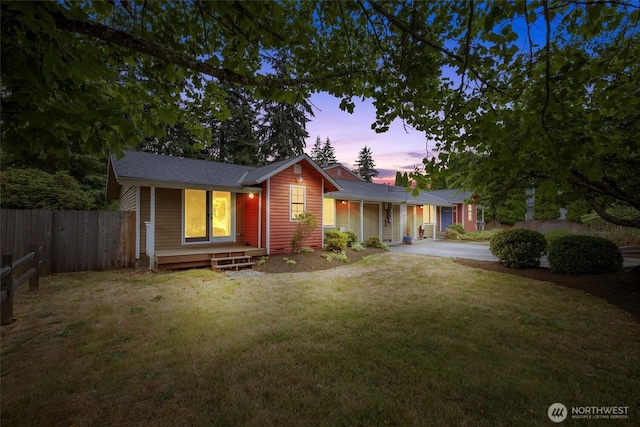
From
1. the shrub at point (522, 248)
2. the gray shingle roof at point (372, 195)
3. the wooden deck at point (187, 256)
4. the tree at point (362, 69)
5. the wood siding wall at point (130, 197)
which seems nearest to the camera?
the tree at point (362, 69)

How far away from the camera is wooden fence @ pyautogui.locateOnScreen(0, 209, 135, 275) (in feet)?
23.8

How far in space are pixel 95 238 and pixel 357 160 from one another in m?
38.5

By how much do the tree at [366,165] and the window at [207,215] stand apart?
108ft

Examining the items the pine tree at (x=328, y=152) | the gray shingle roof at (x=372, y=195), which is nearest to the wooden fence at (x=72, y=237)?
the gray shingle roof at (x=372, y=195)

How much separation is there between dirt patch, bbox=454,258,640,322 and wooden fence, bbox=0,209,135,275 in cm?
1210

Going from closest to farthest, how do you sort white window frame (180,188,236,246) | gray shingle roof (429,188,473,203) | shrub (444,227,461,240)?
white window frame (180,188,236,246), shrub (444,227,461,240), gray shingle roof (429,188,473,203)

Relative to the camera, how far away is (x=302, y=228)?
433 inches

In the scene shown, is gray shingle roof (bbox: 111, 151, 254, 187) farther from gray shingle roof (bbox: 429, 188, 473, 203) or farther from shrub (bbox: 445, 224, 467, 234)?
gray shingle roof (bbox: 429, 188, 473, 203)

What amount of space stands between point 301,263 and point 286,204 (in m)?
2.82

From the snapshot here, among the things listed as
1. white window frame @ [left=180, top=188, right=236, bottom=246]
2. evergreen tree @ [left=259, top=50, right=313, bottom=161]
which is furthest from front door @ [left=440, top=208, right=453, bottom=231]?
white window frame @ [left=180, top=188, right=236, bottom=246]

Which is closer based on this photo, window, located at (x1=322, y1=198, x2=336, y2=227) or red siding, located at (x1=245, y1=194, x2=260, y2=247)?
red siding, located at (x1=245, y1=194, x2=260, y2=247)

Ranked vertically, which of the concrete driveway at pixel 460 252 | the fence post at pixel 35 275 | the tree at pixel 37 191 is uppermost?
the tree at pixel 37 191

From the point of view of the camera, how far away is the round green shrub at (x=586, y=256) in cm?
705

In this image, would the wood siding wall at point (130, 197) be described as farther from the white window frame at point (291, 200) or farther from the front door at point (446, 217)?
the front door at point (446, 217)
